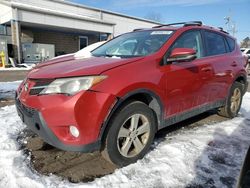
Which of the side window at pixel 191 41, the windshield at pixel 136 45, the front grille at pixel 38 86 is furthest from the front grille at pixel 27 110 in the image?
the side window at pixel 191 41

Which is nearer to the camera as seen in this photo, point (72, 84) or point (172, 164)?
point (72, 84)

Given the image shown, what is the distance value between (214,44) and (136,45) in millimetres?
1624

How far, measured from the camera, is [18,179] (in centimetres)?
265

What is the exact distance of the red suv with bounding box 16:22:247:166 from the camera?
8.53ft

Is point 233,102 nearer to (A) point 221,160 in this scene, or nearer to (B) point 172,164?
(A) point 221,160

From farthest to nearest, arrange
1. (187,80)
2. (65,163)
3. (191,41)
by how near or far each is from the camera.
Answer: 1. (191,41)
2. (187,80)
3. (65,163)

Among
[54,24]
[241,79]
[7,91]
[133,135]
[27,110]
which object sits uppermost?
[54,24]

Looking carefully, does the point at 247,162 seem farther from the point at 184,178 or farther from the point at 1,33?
the point at 1,33

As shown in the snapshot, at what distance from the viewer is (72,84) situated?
263 cm

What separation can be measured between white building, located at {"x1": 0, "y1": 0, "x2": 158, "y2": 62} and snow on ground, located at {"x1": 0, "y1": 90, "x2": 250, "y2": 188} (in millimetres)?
16611

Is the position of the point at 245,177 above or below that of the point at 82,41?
below

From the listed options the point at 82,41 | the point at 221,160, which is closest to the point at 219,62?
the point at 221,160

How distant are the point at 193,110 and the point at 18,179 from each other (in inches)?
102

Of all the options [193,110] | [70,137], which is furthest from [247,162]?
[193,110]
